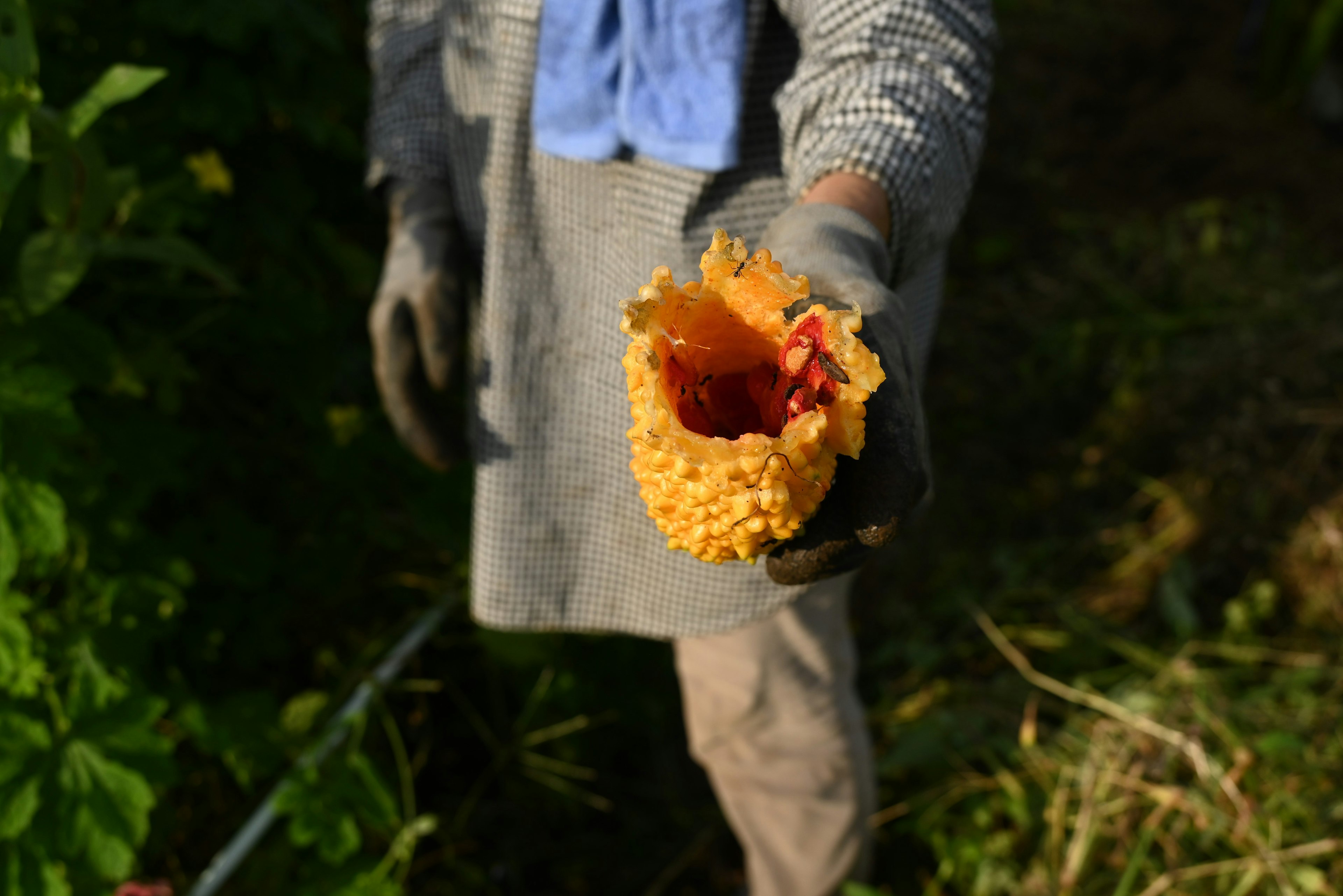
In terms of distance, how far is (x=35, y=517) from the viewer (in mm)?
1401

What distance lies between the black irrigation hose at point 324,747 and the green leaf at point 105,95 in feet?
3.68

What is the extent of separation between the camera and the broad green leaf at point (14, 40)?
121 cm

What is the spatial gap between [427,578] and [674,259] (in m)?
1.25

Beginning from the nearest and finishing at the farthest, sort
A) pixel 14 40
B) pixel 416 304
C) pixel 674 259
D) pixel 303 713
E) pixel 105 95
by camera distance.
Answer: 1. pixel 14 40
2. pixel 105 95
3. pixel 674 259
4. pixel 416 304
5. pixel 303 713

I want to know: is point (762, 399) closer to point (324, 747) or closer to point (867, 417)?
point (867, 417)

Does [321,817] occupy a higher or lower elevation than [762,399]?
lower

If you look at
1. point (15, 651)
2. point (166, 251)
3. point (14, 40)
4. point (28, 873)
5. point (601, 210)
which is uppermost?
point (14, 40)

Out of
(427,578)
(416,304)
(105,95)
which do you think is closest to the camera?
(105,95)

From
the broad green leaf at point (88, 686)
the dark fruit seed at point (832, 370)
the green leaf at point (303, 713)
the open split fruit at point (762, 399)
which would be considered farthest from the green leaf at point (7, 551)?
the dark fruit seed at point (832, 370)

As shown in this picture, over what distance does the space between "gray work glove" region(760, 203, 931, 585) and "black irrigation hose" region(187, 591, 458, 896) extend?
3.82ft

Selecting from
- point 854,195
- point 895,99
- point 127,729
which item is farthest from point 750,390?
point 127,729

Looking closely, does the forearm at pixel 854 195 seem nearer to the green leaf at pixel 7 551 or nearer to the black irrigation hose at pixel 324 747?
the green leaf at pixel 7 551

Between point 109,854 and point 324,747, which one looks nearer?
point 109,854

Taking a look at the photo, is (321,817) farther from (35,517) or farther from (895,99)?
(895,99)
